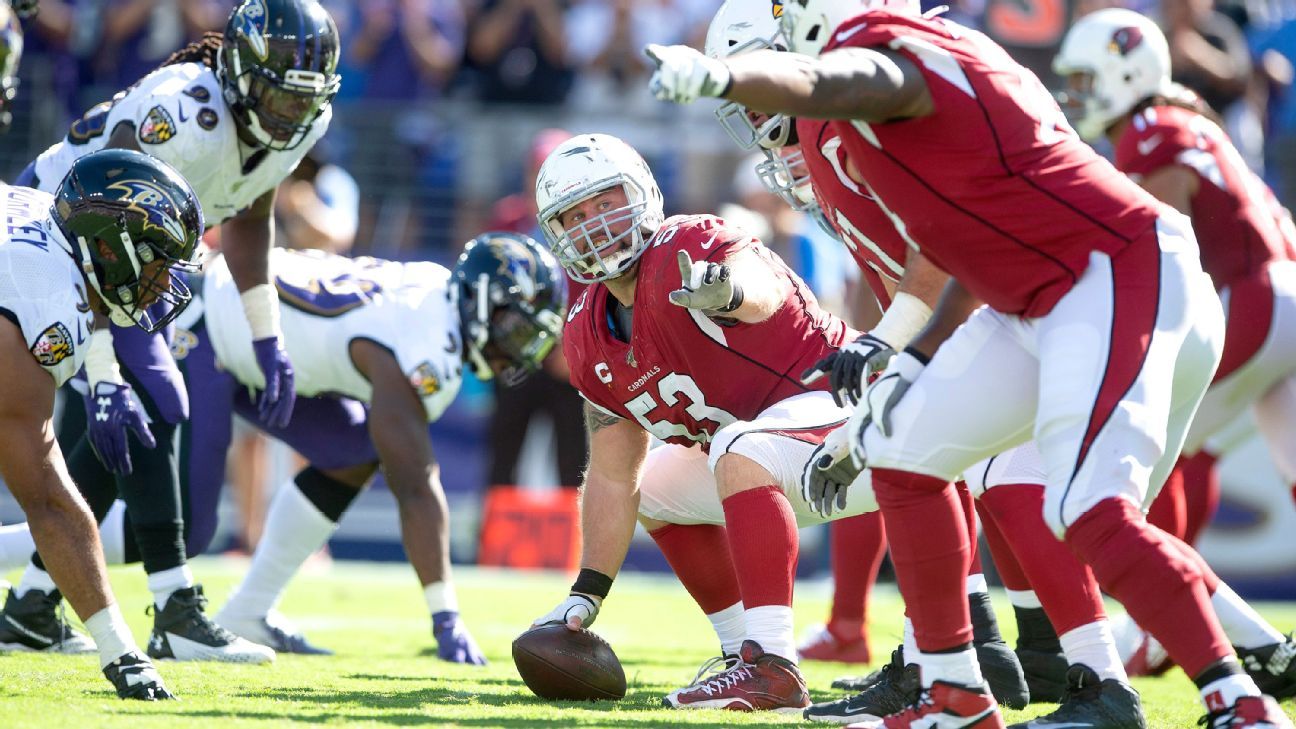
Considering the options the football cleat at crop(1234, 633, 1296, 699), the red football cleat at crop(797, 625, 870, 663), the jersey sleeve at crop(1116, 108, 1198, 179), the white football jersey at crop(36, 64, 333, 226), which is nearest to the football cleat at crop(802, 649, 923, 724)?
the football cleat at crop(1234, 633, 1296, 699)

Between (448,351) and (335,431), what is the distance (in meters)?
0.59

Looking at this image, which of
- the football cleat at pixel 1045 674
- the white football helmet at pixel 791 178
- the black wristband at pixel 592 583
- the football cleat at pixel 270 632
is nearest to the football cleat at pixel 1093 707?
the football cleat at pixel 1045 674

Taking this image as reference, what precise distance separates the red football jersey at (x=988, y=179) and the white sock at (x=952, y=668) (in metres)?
0.78

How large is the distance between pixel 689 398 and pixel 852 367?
3.87ft

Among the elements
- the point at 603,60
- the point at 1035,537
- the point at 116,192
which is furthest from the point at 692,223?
the point at 603,60

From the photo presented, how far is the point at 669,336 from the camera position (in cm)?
452

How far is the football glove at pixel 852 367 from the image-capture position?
3.48 metres

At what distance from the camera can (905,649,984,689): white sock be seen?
3.43 meters

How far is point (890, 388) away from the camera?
3465 mm

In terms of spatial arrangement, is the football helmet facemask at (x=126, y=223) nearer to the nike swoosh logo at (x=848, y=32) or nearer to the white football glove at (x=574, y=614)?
the white football glove at (x=574, y=614)

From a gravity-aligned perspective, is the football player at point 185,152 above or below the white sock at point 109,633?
above

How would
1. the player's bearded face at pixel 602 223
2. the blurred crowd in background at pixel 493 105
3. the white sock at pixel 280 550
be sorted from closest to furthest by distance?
the player's bearded face at pixel 602 223 → the white sock at pixel 280 550 → the blurred crowd in background at pixel 493 105

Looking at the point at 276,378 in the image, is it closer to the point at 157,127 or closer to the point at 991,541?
the point at 157,127

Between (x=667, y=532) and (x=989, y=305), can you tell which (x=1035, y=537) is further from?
(x=667, y=532)
